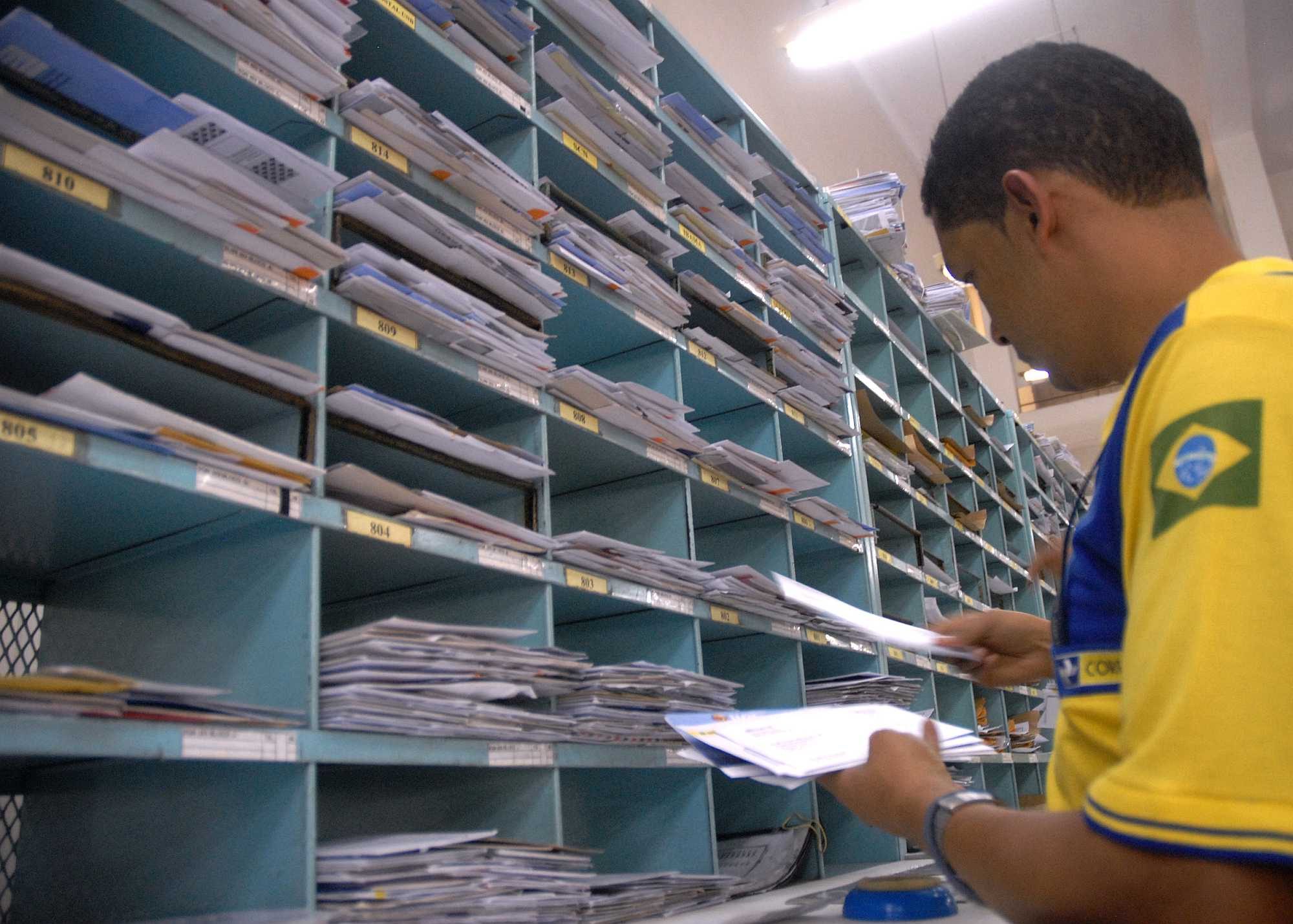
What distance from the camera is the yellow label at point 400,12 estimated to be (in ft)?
5.74

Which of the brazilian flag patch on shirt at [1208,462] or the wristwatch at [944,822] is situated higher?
the brazilian flag patch on shirt at [1208,462]

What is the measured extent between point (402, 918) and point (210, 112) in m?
0.99

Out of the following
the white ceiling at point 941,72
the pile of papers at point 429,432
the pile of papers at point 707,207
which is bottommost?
the pile of papers at point 429,432

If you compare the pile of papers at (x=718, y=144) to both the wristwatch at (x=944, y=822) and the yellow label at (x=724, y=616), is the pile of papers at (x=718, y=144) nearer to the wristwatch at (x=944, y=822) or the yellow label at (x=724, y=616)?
the yellow label at (x=724, y=616)

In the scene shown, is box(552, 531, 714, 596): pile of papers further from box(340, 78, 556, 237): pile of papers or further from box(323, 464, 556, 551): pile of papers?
box(340, 78, 556, 237): pile of papers

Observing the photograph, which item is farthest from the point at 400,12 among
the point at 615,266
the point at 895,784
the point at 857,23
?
the point at 857,23

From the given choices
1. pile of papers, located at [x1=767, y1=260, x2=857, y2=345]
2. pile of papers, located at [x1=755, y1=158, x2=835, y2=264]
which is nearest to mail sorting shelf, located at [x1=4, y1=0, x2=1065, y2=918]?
pile of papers, located at [x1=767, y1=260, x2=857, y2=345]

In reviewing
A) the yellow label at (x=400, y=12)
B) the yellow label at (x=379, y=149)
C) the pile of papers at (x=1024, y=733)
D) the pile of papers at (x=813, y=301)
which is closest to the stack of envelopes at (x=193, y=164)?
the yellow label at (x=379, y=149)

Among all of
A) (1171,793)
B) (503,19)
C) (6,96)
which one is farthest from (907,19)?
(1171,793)

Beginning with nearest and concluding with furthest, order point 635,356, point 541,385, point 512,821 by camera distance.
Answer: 1. point 512,821
2. point 541,385
3. point 635,356

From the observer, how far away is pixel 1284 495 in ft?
2.11

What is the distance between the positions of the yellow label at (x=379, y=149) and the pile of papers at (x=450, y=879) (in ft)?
3.31

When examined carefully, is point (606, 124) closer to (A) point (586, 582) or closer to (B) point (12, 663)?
(A) point (586, 582)

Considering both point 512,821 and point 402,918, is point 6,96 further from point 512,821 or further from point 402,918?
point 512,821
